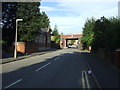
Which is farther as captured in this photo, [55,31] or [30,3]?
[55,31]

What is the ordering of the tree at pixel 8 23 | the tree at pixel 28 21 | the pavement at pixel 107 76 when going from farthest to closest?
the tree at pixel 28 21 < the tree at pixel 8 23 < the pavement at pixel 107 76

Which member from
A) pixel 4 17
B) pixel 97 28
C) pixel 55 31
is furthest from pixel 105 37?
pixel 55 31

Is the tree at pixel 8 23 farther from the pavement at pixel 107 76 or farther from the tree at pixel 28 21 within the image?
the pavement at pixel 107 76

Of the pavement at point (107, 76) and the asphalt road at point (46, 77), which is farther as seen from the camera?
the pavement at point (107, 76)

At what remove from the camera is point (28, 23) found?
44.4 metres

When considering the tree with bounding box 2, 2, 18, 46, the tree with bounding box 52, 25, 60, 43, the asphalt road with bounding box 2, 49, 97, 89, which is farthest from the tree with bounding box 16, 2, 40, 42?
the tree with bounding box 52, 25, 60, 43

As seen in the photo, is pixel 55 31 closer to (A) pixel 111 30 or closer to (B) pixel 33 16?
(B) pixel 33 16

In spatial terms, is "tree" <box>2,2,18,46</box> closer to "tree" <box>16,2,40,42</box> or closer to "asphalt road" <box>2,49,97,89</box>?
"tree" <box>16,2,40,42</box>

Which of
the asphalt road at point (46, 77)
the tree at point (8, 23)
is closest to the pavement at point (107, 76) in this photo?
the asphalt road at point (46, 77)

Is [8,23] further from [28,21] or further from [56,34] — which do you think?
[56,34]

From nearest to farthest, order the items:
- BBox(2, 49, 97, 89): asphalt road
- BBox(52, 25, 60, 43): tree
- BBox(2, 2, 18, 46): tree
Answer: BBox(2, 49, 97, 89): asphalt road → BBox(2, 2, 18, 46): tree → BBox(52, 25, 60, 43): tree

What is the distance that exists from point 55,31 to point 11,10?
71393 millimetres

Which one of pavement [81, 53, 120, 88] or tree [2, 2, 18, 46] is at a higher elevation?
tree [2, 2, 18, 46]

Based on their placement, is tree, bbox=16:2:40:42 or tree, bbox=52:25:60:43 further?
tree, bbox=52:25:60:43
